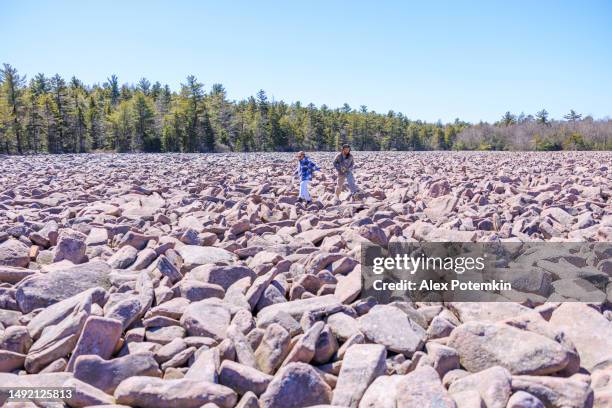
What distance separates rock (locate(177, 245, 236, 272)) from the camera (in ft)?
19.0

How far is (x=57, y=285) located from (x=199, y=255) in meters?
1.66

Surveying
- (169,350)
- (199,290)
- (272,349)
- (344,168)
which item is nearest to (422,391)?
(272,349)

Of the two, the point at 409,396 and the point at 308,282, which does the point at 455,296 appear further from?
the point at 409,396

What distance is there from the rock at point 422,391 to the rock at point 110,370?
6.02 ft

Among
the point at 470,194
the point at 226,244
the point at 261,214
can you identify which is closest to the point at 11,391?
the point at 226,244

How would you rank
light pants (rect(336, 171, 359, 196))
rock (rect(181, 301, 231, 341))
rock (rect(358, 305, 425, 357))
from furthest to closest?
light pants (rect(336, 171, 359, 196))
rock (rect(181, 301, 231, 341))
rock (rect(358, 305, 425, 357))

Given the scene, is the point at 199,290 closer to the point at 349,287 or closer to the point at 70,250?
the point at 349,287

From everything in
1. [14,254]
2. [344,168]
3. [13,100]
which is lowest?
[14,254]

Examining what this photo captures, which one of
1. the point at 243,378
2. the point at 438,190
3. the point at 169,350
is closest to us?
the point at 243,378

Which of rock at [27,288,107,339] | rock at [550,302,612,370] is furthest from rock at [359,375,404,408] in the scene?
rock at [27,288,107,339]

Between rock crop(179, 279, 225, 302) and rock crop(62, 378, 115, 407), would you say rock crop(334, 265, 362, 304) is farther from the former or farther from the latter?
rock crop(62, 378, 115, 407)

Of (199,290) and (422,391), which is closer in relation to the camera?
(422,391)

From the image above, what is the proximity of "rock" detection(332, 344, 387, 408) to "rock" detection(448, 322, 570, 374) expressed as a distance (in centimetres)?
61

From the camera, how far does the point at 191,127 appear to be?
242 ft
